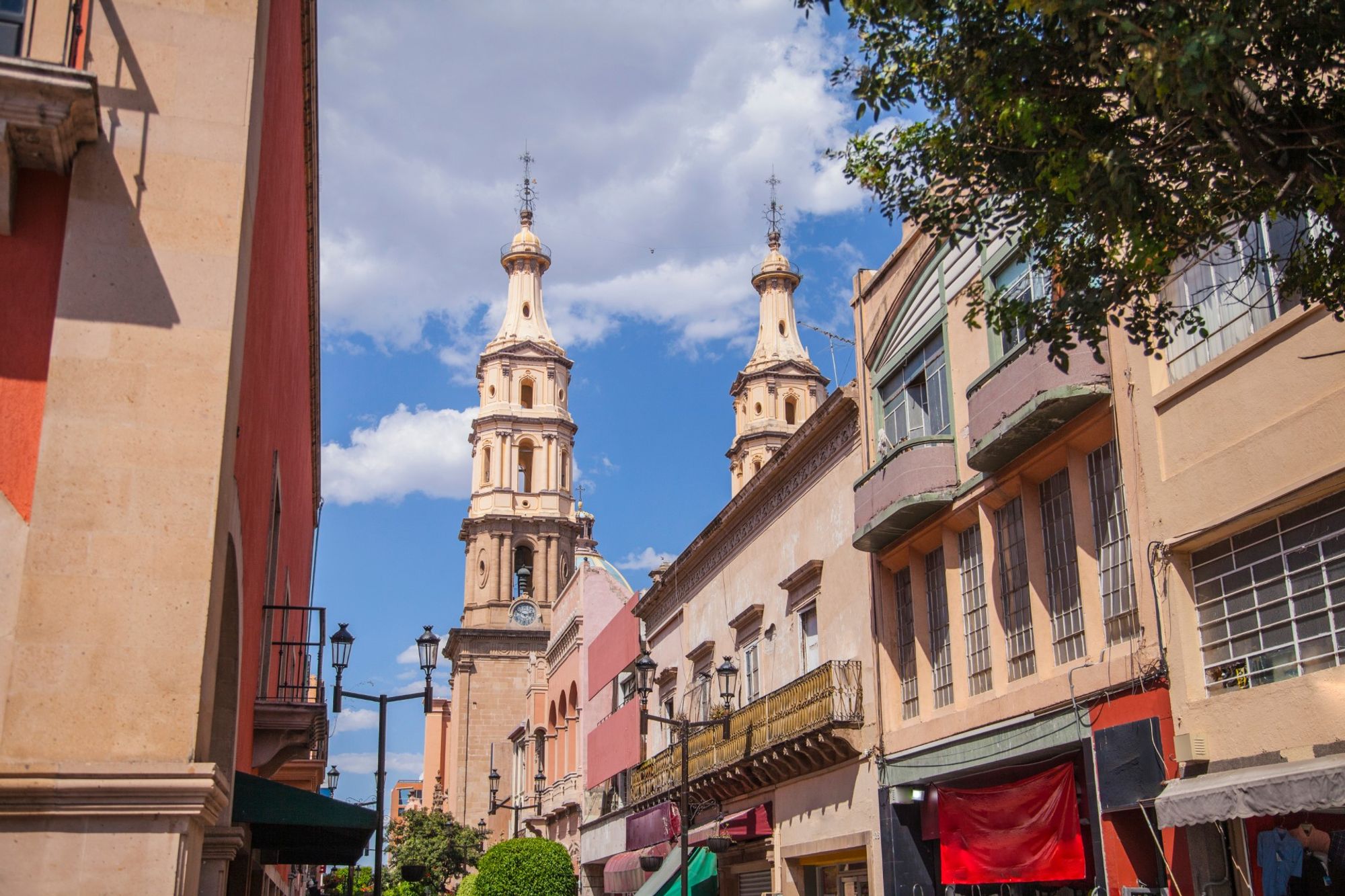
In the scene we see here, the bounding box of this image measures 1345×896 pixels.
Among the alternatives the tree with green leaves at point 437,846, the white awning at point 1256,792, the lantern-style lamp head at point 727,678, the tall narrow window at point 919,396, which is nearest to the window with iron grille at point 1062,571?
the tall narrow window at point 919,396

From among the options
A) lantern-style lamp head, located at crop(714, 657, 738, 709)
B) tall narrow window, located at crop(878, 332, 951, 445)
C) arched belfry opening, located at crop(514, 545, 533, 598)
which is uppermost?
arched belfry opening, located at crop(514, 545, 533, 598)

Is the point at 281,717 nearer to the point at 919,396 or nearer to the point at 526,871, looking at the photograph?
the point at 919,396

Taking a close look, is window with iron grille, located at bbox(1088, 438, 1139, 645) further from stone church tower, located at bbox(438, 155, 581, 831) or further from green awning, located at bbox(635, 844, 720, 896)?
stone church tower, located at bbox(438, 155, 581, 831)

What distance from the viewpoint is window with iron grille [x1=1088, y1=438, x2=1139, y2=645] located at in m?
12.4

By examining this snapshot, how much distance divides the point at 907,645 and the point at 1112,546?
5.15 m

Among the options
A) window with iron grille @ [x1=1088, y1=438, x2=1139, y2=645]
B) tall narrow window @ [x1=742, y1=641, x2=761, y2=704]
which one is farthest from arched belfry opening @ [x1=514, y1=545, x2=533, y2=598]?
window with iron grille @ [x1=1088, y1=438, x2=1139, y2=645]

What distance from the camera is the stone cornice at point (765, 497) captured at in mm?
19812

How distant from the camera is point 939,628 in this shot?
16578 millimetres

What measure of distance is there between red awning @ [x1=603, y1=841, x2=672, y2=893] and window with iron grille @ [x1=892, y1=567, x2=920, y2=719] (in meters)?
10.9

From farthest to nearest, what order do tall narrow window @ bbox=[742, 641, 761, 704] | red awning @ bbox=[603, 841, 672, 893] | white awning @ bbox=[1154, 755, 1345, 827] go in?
red awning @ bbox=[603, 841, 672, 893]
tall narrow window @ bbox=[742, 641, 761, 704]
white awning @ bbox=[1154, 755, 1345, 827]

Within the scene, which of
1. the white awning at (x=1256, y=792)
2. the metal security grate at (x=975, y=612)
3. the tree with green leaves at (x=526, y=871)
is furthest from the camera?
the tree with green leaves at (x=526, y=871)

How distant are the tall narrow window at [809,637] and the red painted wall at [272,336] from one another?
27.8 ft

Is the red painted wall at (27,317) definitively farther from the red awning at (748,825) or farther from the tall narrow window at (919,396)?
the red awning at (748,825)

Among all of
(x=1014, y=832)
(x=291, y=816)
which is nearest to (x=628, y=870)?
(x=1014, y=832)
